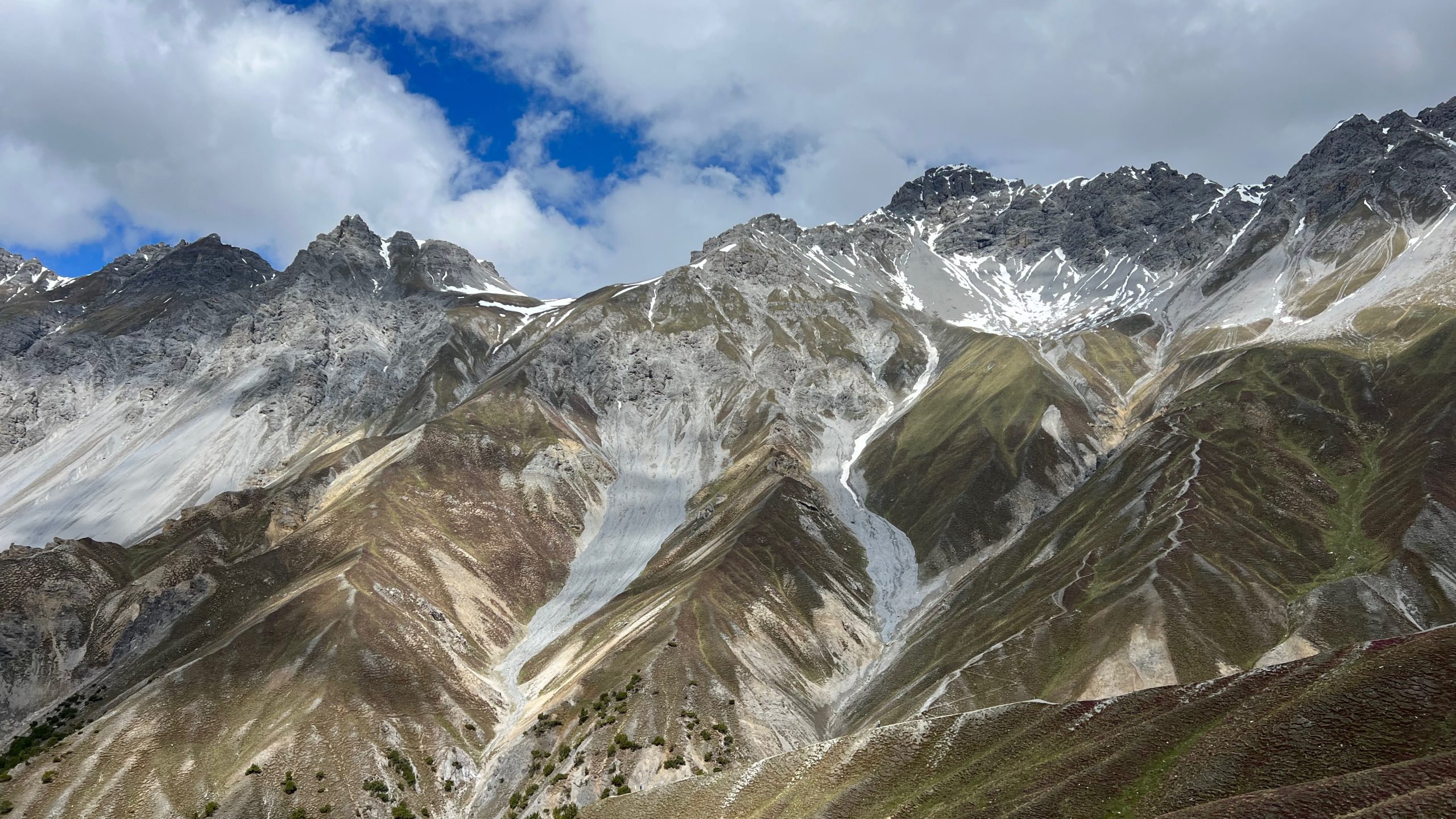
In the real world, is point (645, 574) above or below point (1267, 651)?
above

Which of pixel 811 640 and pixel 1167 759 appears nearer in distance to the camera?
pixel 1167 759

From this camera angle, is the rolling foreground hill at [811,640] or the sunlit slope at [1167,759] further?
the rolling foreground hill at [811,640]

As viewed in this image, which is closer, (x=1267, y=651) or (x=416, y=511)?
(x=1267, y=651)

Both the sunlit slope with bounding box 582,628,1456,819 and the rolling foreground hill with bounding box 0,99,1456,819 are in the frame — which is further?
the rolling foreground hill with bounding box 0,99,1456,819

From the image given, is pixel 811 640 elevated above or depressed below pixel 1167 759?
above

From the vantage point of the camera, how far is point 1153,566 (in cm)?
11131

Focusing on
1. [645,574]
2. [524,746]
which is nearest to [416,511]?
[645,574]

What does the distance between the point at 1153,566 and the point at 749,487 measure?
9481 centimetres

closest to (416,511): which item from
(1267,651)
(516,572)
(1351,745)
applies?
(516,572)

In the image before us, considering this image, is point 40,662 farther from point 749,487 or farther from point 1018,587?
point 1018,587

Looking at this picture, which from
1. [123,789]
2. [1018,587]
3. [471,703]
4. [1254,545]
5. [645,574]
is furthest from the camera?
[645,574]

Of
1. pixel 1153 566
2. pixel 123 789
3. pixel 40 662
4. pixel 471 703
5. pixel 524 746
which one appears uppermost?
pixel 40 662

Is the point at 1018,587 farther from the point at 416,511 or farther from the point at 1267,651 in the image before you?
the point at 416,511

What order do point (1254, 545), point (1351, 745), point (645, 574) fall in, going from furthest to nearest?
point (645, 574) → point (1254, 545) → point (1351, 745)
